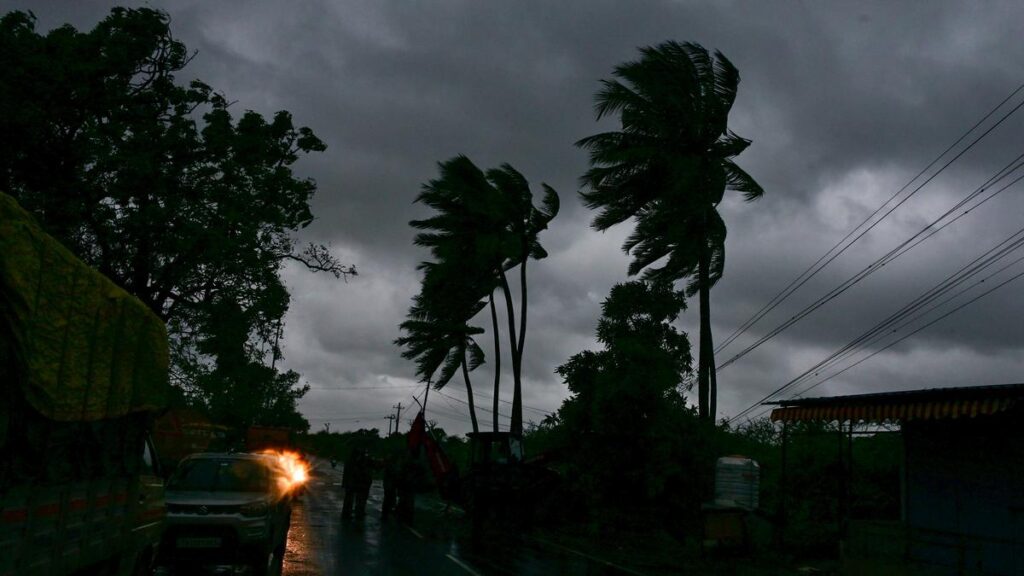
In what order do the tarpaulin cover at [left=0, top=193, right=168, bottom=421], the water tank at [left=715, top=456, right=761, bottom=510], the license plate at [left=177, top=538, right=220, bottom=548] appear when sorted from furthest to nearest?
1. the water tank at [left=715, top=456, right=761, bottom=510]
2. the license plate at [left=177, top=538, right=220, bottom=548]
3. the tarpaulin cover at [left=0, top=193, right=168, bottom=421]

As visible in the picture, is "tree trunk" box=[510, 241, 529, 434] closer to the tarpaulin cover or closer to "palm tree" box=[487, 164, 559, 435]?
"palm tree" box=[487, 164, 559, 435]

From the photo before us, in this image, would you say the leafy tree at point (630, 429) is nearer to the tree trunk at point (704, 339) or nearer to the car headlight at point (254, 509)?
the tree trunk at point (704, 339)

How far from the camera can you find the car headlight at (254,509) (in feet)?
34.5

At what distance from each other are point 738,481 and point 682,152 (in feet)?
31.9

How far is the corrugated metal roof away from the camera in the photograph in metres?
11.3

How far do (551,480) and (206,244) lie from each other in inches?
438

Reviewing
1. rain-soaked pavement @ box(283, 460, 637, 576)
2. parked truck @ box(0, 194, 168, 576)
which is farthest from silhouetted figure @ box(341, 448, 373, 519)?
parked truck @ box(0, 194, 168, 576)

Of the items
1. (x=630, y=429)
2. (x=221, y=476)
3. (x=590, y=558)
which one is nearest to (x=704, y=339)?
(x=630, y=429)

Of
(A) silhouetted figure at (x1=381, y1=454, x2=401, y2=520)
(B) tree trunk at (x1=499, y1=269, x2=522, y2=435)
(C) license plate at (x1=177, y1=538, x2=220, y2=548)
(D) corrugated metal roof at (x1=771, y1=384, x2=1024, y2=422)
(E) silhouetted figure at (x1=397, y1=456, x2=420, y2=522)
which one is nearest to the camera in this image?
(C) license plate at (x1=177, y1=538, x2=220, y2=548)

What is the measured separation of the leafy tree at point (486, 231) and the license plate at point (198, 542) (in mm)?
19847

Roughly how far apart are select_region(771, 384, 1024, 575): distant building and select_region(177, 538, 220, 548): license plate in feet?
32.4

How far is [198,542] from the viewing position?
10273mm

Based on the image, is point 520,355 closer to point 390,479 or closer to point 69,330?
point 390,479

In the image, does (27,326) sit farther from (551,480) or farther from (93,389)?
(551,480)
